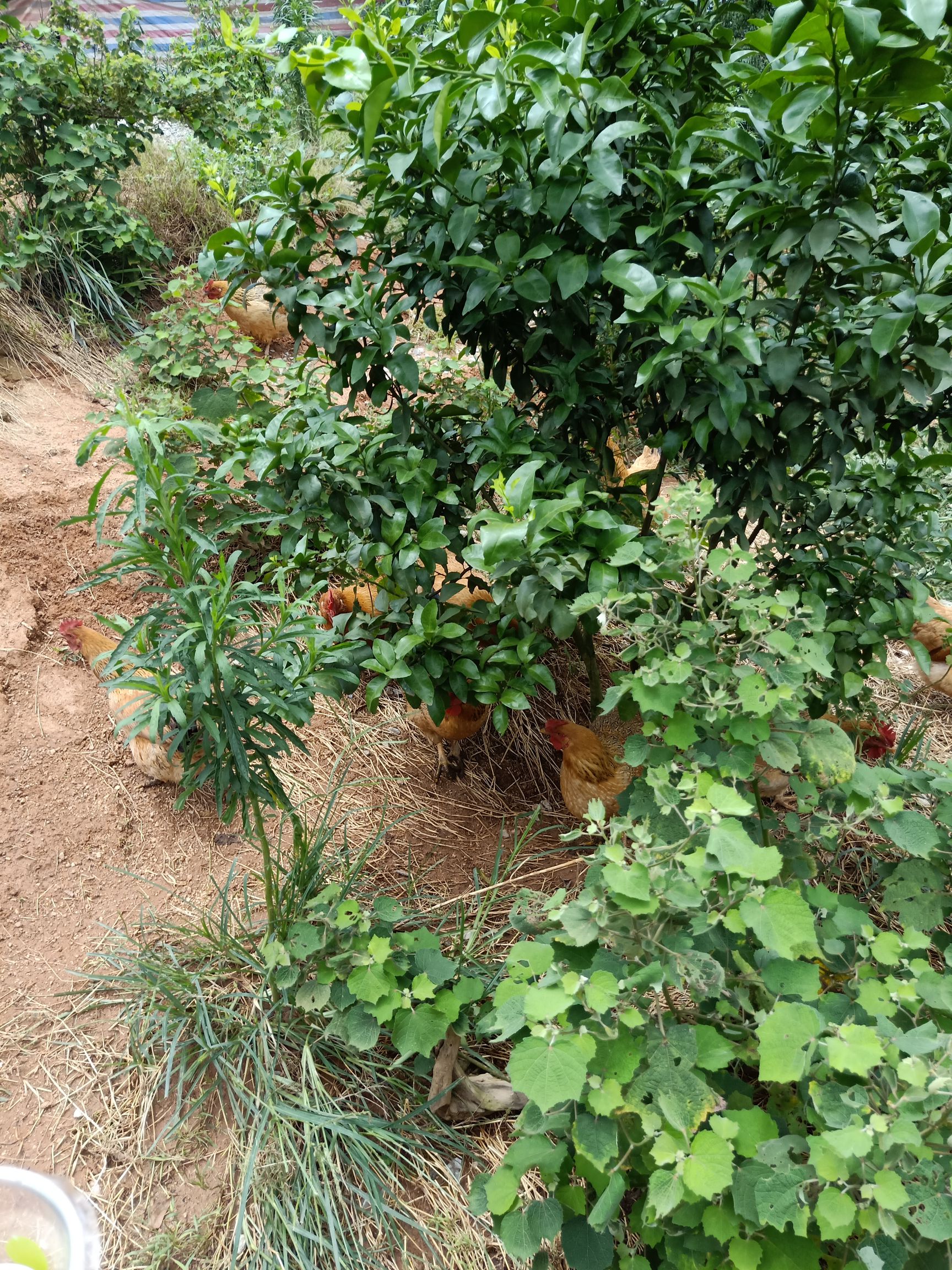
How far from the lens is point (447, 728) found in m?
2.49

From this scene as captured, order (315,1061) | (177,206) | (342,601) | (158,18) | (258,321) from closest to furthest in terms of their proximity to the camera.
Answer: (315,1061) → (342,601) → (258,321) → (177,206) → (158,18)

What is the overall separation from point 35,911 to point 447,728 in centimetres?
122

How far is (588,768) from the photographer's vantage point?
230 centimetres

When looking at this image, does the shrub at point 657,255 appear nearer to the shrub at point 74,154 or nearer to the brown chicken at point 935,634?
the brown chicken at point 935,634

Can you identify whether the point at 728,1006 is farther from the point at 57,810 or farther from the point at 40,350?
the point at 40,350

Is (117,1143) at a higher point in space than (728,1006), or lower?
lower

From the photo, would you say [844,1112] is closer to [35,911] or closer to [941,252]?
[941,252]

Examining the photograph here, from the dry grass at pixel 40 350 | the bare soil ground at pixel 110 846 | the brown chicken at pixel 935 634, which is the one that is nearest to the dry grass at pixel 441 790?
the bare soil ground at pixel 110 846

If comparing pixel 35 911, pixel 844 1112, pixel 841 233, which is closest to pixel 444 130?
pixel 841 233

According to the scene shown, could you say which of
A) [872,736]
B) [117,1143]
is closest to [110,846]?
[117,1143]

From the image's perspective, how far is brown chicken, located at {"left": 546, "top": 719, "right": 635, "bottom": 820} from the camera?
2297 mm

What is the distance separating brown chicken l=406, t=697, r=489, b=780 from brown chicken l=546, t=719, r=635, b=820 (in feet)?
0.85

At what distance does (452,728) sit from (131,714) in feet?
3.06

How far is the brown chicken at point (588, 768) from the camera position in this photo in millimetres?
2297
